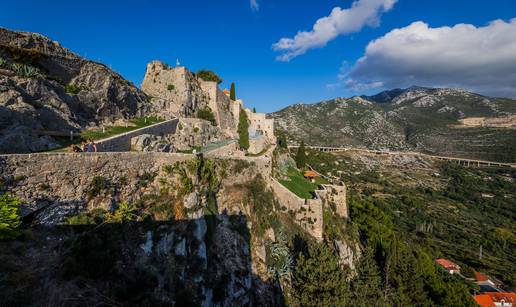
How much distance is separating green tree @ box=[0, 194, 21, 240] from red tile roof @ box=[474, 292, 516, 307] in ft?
173

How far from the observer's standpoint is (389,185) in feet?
348

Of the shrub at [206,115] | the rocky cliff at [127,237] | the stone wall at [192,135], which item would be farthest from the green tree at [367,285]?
the shrub at [206,115]

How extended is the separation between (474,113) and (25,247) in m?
219

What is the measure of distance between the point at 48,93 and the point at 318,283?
24.4 meters

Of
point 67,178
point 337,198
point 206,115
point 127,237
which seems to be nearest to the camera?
point 67,178

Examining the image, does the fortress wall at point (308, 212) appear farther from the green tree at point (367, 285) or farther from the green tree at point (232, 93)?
the green tree at point (232, 93)

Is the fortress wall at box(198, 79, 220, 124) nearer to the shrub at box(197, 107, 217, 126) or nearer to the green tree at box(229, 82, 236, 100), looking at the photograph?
the shrub at box(197, 107, 217, 126)

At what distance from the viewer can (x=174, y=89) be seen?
37656 mm

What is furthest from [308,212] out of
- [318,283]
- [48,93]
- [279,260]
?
[48,93]

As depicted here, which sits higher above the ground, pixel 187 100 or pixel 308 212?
pixel 187 100

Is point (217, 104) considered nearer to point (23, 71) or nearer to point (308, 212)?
point (308, 212)

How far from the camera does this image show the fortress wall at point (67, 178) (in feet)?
33.7

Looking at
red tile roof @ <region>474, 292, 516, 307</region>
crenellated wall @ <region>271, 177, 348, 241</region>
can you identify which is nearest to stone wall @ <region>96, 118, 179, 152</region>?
crenellated wall @ <region>271, 177, 348, 241</region>

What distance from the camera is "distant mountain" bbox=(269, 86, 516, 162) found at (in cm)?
13712
